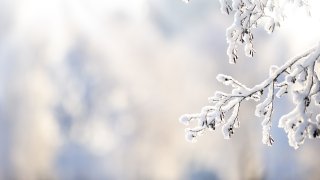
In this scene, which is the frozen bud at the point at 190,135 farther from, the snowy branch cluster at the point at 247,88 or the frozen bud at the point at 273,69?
the frozen bud at the point at 273,69

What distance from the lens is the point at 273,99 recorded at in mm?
5371

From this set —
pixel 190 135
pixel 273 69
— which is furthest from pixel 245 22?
pixel 190 135

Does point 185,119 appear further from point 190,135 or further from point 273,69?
point 273,69

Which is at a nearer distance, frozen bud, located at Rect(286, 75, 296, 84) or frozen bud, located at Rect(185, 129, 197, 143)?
frozen bud, located at Rect(286, 75, 296, 84)

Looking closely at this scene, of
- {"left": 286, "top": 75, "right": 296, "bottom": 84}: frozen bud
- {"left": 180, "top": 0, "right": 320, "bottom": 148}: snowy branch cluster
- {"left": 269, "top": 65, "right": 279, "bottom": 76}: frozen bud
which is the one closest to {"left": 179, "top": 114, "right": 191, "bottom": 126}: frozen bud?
{"left": 180, "top": 0, "right": 320, "bottom": 148}: snowy branch cluster

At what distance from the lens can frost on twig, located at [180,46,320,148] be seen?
16.0 ft

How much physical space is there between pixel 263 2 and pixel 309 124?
1440 mm

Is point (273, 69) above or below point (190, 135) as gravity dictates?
above

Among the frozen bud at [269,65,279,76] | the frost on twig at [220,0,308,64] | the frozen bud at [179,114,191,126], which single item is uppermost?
the frost on twig at [220,0,308,64]

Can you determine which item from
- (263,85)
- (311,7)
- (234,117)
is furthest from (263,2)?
(234,117)

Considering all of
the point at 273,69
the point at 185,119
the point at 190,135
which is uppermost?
the point at 273,69

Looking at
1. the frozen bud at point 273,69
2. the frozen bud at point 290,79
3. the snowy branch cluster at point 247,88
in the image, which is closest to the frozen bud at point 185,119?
the snowy branch cluster at point 247,88

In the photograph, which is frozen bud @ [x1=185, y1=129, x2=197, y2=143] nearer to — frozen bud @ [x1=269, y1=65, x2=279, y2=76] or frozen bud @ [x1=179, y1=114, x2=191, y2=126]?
frozen bud @ [x1=179, y1=114, x2=191, y2=126]

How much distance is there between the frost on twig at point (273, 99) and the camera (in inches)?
192
